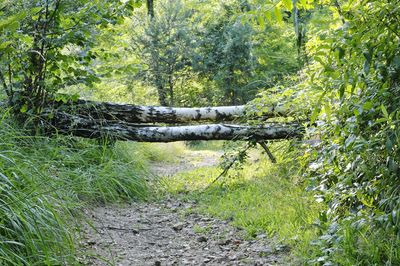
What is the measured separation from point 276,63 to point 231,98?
286cm

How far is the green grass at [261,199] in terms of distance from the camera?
4.06 m

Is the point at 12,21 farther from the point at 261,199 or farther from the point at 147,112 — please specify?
the point at 147,112

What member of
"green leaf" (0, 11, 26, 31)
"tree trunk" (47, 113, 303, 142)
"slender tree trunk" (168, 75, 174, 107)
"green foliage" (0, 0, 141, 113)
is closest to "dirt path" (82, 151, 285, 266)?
"tree trunk" (47, 113, 303, 142)

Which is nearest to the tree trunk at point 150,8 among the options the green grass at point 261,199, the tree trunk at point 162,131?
the green grass at point 261,199

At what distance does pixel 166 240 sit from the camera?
14.5 ft

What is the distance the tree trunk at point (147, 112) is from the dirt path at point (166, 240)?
171 centimetres

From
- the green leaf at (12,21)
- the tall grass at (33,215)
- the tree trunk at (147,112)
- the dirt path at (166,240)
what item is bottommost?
the dirt path at (166,240)

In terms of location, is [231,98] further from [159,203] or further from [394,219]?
[394,219]

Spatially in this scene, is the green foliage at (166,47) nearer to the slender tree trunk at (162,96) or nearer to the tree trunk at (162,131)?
the slender tree trunk at (162,96)

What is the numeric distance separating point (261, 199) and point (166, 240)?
56.0 inches

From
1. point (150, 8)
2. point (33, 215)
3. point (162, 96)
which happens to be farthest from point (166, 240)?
point (150, 8)

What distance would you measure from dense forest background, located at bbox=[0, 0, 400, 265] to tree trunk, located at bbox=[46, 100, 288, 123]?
0.88 ft

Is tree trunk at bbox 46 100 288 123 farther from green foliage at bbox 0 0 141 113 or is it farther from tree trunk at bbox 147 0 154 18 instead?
Answer: tree trunk at bbox 147 0 154 18

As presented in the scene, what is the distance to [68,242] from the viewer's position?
122 inches
